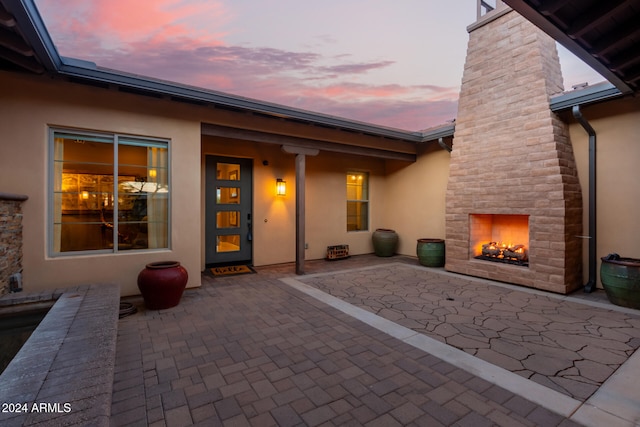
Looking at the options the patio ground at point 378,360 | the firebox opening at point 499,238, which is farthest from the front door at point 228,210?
the firebox opening at point 499,238

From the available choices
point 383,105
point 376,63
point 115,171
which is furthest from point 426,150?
point 115,171

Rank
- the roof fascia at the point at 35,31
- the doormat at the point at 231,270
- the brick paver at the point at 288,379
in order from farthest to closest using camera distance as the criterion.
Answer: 1. the doormat at the point at 231,270
2. the roof fascia at the point at 35,31
3. the brick paver at the point at 288,379

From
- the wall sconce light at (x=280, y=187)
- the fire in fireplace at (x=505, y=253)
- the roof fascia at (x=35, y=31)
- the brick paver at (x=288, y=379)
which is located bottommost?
the brick paver at (x=288, y=379)

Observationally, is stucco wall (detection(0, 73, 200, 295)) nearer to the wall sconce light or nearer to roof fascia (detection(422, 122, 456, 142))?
the wall sconce light

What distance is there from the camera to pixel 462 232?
597cm

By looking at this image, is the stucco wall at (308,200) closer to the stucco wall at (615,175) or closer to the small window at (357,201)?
the small window at (357,201)

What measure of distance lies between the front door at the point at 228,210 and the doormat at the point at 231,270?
0.45ft

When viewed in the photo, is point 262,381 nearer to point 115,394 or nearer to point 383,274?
point 115,394

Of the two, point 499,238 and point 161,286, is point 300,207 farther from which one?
point 499,238

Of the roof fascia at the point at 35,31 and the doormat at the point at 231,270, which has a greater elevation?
the roof fascia at the point at 35,31

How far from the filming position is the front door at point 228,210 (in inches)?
243

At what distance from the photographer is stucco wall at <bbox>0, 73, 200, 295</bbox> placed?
145 inches

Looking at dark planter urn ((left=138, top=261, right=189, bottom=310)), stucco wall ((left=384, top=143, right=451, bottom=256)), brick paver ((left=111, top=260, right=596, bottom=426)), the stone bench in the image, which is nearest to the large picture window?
dark planter urn ((left=138, top=261, right=189, bottom=310))

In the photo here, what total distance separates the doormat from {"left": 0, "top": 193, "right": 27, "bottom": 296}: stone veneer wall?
284 centimetres
